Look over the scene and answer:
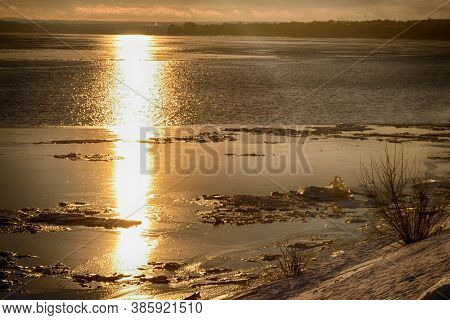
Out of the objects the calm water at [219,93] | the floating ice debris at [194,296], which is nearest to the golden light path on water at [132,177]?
the calm water at [219,93]

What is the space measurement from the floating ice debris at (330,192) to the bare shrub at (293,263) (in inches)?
127

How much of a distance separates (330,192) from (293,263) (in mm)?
4893

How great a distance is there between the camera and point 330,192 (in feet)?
46.4

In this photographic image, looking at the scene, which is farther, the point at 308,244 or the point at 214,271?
the point at 308,244

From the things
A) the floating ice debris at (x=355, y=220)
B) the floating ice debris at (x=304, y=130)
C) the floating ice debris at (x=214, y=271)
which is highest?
the floating ice debris at (x=304, y=130)

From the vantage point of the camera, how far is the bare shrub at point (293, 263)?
9320mm

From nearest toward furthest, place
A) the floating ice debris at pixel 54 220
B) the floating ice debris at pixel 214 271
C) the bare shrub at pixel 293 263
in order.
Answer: the bare shrub at pixel 293 263 < the floating ice debris at pixel 214 271 < the floating ice debris at pixel 54 220

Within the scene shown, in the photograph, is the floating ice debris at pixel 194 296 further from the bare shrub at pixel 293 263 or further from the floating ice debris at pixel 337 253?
the floating ice debris at pixel 337 253

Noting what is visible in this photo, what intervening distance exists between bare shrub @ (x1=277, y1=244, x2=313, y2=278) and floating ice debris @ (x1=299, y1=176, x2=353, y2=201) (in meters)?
3.22

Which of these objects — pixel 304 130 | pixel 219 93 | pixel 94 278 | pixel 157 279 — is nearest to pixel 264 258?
pixel 157 279

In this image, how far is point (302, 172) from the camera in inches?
646

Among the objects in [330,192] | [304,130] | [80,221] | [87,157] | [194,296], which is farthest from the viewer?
[304,130]

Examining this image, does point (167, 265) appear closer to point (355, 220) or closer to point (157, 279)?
point (157, 279)

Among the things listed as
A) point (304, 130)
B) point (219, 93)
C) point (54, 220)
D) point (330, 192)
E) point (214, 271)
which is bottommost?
point (214, 271)
